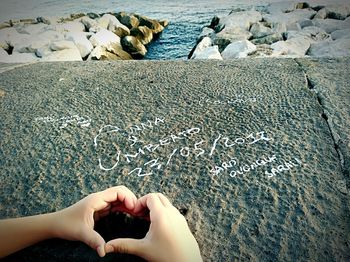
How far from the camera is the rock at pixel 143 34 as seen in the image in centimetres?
781

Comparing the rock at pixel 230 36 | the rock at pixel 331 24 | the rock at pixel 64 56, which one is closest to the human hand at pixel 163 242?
the rock at pixel 64 56

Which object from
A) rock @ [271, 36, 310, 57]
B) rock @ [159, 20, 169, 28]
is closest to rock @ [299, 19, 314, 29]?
rock @ [271, 36, 310, 57]

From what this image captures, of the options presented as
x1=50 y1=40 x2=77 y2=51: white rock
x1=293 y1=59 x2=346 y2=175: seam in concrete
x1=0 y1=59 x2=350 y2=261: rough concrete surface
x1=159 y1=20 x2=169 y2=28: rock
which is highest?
x1=293 y1=59 x2=346 y2=175: seam in concrete

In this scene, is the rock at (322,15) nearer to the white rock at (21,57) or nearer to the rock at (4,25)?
the white rock at (21,57)

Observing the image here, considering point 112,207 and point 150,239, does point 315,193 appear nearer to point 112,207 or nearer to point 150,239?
point 150,239

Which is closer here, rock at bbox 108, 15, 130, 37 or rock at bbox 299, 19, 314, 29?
rock at bbox 299, 19, 314, 29

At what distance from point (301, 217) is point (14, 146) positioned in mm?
1526

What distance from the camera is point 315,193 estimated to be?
134 centimetres

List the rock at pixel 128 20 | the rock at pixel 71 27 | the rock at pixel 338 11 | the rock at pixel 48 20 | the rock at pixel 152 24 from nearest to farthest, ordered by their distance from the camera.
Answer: the rock at pixel 338 11
the rock at pixel 71 27
the rock at pixel 48 20
the rock at pixel 128 20
the rock at pixel 152 24

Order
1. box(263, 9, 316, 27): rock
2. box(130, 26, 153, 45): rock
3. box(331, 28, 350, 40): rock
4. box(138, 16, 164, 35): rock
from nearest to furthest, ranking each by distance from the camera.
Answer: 1. box(331, 28, 350, 40): rock
2. box(263, 9, 316, 27): rock
3. box(130, 26, 153, 45): rock
4. box(138, 16, 164, 35): rock

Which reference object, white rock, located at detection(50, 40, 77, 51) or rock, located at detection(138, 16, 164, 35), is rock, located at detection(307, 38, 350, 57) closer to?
white rock, located at detection(50, 40, 77, 51)

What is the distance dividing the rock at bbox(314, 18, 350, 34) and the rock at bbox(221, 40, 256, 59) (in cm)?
156

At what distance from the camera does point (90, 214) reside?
1168 mm

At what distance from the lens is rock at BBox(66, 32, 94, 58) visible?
528 cm
